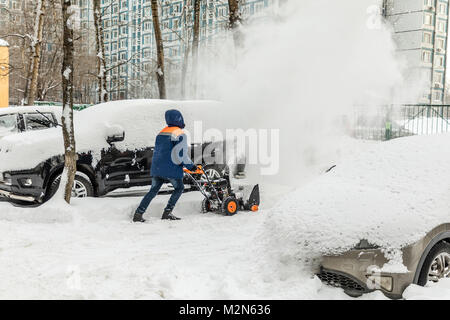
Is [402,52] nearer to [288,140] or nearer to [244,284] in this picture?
[288,140]

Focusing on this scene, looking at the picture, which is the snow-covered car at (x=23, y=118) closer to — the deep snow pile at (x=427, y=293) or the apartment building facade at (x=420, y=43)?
the deep snow pile at (x=427, y=293)

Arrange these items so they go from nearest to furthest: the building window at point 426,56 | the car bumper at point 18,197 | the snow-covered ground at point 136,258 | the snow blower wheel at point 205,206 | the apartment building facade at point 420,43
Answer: the snow-covered ground at point 136,258 < the car bumper at point 18,197 < the snow blower wheel at point 205,206 < the apartment building facade at point 420,43 < the building window at point 426,56

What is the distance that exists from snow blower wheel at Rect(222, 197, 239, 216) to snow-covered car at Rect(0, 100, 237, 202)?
1.25m

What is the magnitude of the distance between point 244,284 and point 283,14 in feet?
36.2

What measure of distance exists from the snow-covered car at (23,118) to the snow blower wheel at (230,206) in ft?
18.6

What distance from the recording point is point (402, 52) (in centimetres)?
4606

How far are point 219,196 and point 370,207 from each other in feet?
14.1

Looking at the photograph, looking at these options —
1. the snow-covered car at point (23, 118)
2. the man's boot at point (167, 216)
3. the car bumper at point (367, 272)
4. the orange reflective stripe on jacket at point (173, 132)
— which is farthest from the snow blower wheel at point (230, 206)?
the snow-covered car at point (23, 118)

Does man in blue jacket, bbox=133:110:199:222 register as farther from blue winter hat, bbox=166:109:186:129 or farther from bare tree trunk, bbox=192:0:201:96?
bare tree trunk, bbox=192:0:201:96

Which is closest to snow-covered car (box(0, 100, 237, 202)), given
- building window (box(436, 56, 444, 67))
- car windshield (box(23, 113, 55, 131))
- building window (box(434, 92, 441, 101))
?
car windshield (box(23, 113, 55, 131))

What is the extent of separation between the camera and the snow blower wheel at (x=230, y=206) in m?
8.45

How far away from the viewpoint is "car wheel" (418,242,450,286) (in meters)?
4.48

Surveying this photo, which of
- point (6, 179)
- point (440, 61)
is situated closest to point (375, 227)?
point (6, 179)
